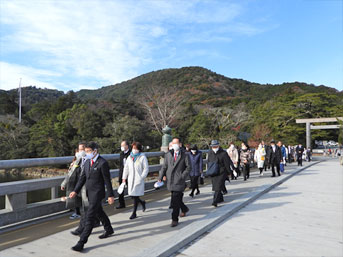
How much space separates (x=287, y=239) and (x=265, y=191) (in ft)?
14.1

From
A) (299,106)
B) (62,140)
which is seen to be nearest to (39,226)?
(62,140)

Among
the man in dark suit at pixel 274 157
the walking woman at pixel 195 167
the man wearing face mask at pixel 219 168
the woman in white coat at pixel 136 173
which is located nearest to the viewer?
the woman in white coat at pixel 136 173

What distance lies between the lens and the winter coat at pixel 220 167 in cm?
647

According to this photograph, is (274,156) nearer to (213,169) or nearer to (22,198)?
(213,169)

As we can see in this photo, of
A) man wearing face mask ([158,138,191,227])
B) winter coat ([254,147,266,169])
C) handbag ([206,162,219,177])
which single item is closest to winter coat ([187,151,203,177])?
handbag ([206,162,219,177])

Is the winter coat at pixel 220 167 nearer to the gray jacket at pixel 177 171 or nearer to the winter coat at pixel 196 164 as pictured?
the winter coat at pixel 196 164

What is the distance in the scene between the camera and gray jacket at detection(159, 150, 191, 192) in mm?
5043

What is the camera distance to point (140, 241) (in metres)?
4.08

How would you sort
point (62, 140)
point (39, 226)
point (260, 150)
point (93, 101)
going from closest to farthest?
point (39, 226), point (260, 150), point (62, 140), point (93, 101)

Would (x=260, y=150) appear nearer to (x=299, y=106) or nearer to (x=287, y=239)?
(x=287, y=239)

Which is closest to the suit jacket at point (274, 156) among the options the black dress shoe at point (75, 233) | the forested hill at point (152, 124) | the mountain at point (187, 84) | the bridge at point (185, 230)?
the bridge at point (185, 230)

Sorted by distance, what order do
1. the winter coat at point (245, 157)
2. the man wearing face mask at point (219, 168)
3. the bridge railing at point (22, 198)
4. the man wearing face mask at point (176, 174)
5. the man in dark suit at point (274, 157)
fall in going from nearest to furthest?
the bridge railing at point (22, 198) → the man wearing face mask at point (176, 174) → the man wearing face mask at point (219, 168) → the winter coat at point (245, 157) → the man in dark suit at point (274, 157)

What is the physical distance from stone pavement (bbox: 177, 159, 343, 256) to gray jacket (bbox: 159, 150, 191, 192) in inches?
39.1

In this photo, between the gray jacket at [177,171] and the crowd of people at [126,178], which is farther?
the gray jacket at [177,171]
